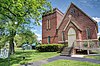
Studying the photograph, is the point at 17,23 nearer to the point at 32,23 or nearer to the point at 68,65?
the point at 32,23

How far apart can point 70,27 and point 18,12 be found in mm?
11509

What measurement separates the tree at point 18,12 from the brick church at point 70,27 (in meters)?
6.10

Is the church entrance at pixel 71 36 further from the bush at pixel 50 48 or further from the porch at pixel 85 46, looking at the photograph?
the porch at pixel 85 46

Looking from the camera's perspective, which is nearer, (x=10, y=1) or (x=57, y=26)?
(x=10, y=1)

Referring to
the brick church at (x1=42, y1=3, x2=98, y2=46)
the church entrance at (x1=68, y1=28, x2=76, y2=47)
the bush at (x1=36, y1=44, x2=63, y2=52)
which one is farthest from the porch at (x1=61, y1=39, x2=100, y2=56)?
the bush at (x1=36, y1=44, x2=63, y2=52)

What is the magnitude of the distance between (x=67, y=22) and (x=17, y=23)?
36.8 ft

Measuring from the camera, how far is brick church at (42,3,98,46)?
23.8 m

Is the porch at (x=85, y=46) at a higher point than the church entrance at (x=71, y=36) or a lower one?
lower

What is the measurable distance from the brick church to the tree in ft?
20.0

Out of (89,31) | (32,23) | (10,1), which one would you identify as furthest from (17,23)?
(89,31)

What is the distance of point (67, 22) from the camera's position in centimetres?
2692

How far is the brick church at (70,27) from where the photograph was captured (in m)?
23.8

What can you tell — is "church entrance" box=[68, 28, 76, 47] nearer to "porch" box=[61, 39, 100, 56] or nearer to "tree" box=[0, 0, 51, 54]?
"porch" box=[61, 39, 100, 56]

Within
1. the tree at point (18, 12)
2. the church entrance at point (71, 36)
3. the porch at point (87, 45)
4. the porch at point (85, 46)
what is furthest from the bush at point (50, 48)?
the tree at point (18, 12)
